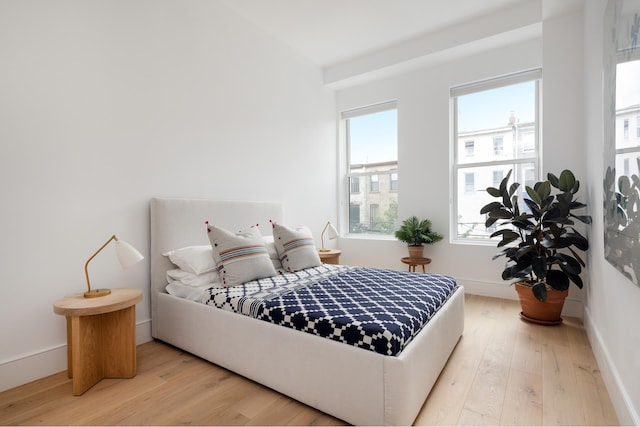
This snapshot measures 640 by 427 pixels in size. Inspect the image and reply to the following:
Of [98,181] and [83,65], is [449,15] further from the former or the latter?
[98,181]

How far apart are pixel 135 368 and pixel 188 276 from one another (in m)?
0.69

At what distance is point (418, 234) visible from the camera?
400 centimetres

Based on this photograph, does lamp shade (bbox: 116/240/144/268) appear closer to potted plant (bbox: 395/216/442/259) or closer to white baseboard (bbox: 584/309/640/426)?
white baseboard (bbox: 584/309/640/426)

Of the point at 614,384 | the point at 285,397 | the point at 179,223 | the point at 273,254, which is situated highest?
the point at 179,223

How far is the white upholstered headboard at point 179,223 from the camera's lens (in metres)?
2.59

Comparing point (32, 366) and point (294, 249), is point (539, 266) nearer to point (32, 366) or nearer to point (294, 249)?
point (294, 249)

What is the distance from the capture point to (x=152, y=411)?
5.56 feet

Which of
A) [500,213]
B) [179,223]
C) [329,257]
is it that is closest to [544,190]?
[500,213]

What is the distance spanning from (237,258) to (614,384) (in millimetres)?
2375

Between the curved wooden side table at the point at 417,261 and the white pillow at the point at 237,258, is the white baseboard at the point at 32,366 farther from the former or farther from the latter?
the curved wooden side table at the point at 417,261

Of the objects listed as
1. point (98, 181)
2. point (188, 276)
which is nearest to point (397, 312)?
point (188, 276)

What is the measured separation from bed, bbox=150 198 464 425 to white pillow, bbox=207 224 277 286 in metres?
0.31

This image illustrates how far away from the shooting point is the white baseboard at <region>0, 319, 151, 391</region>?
6.31ft

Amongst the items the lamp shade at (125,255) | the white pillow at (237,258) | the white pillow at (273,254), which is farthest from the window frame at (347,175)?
the lamp shade at (125,255)
